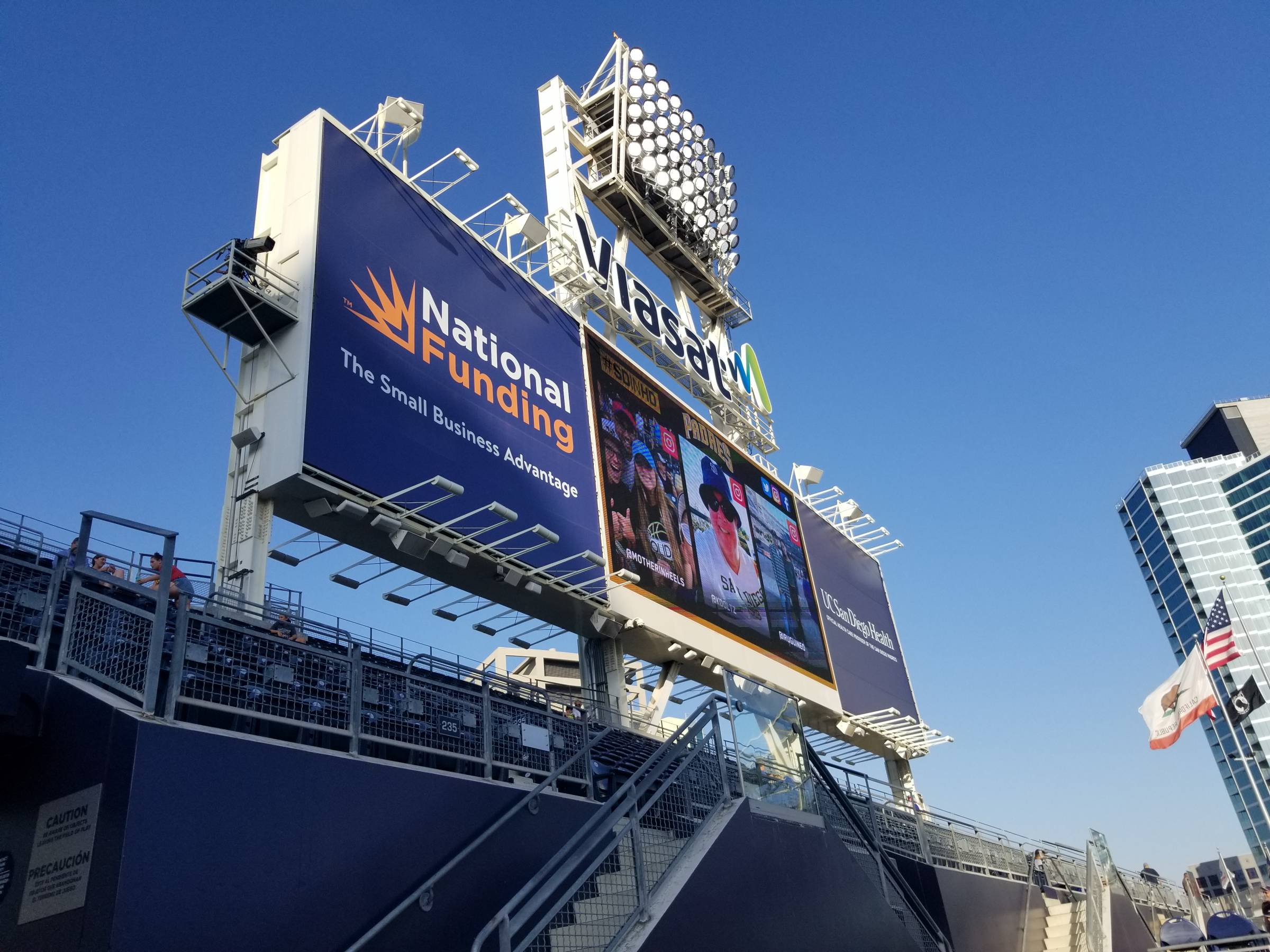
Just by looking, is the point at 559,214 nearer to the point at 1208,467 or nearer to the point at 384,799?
the point at 384,799

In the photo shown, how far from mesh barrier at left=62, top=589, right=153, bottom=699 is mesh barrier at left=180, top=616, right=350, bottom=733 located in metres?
0.26

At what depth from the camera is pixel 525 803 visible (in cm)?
854

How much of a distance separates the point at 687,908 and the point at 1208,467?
105 metres

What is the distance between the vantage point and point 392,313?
12.6 metres

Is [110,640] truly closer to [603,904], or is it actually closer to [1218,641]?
[603,904]

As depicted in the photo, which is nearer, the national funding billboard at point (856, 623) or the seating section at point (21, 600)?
the seating section at point (21, 600)

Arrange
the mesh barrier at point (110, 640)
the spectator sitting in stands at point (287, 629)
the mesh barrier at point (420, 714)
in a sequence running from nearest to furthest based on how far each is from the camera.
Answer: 1. the mesh barrier at point (110, 640)
2. the mesh barrier at point (420, 714)
3. the spectator sitting in stands at point (287, 629)

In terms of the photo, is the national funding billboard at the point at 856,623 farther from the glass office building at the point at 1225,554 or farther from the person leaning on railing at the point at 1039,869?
the glass office building at the point at 1225,554

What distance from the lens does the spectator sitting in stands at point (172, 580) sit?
798cm

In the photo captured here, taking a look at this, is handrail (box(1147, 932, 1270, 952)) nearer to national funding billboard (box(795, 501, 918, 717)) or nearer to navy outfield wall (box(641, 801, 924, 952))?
navy outfield wall (box(641, 801, 924, 952))

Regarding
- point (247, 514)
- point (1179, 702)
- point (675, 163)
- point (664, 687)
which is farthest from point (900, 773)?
point (247, 514)

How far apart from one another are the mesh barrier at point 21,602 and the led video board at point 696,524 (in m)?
8.25

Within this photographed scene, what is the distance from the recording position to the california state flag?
59.0 ft

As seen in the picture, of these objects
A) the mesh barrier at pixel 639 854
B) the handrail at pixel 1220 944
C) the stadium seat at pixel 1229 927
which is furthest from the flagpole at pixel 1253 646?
the mesh barrier at pixel 639 854
